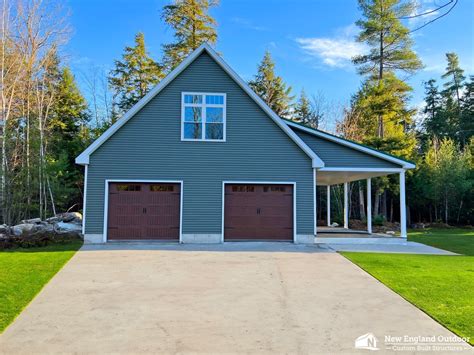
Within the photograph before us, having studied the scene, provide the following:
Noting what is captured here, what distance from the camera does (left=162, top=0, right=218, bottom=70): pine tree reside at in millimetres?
25094

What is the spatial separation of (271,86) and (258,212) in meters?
22.0

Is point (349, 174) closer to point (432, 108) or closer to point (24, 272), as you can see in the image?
point (24, 272)

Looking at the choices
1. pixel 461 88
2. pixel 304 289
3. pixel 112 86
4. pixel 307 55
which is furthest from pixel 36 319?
pixel 461 88

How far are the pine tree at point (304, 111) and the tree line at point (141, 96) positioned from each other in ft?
0.29

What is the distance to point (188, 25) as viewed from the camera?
2542 centimetres

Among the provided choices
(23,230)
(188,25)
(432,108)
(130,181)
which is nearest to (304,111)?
(188,25)

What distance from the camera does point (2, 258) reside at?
9367 mm

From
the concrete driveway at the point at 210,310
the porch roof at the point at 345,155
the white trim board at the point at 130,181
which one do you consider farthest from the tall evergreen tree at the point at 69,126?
the concrete driveway at the point at 210,310

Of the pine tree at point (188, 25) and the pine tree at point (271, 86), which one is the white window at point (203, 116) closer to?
the pine tree at point (188, 25)

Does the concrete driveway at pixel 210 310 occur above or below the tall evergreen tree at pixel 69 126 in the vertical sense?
below

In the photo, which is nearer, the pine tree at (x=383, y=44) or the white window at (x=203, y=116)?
the white window at (x=203, y=116)

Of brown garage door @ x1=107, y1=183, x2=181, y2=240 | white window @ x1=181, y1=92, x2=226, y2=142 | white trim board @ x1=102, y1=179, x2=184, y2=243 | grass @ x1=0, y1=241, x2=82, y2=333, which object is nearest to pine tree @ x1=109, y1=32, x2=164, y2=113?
white window @ x1=181, y1=92, x2=226, y2=142

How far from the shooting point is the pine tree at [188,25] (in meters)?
25.1

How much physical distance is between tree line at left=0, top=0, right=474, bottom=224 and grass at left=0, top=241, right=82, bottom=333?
4151 mm
